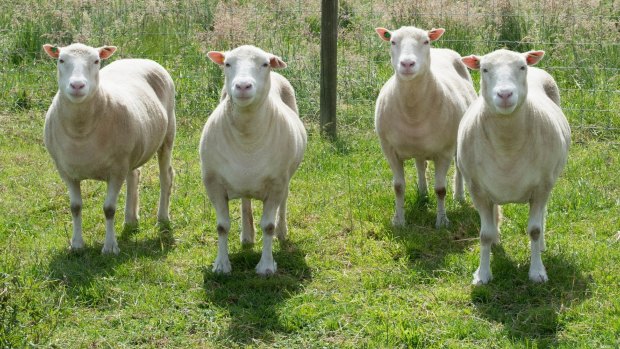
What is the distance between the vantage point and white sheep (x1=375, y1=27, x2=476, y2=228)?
22.0 feet

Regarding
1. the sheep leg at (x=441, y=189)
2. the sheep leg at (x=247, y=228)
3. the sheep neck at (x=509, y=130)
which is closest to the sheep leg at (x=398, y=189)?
the sheep leg at (x=441, y=189)

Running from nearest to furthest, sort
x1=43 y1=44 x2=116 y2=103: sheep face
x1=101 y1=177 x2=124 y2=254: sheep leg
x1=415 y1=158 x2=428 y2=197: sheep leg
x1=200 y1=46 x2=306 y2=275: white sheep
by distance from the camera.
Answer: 1. x1=200 y1=46 x2=306 y2=275: white sheep
2. x1=43 y1=44 x2=116 y2=103: sheep face
3. x1=101 y1=177 x2=124 y2=254: sheep leg
4. x1=415 y1=158 x2=428 y2=197: sheep leg

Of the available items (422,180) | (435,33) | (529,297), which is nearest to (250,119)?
(435,33)

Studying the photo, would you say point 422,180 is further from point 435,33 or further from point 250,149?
point 250,149

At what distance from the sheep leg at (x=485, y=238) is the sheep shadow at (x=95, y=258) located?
7.27 feet

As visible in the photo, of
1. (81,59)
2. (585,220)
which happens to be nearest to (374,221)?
(585,220)

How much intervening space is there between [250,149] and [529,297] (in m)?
2.01

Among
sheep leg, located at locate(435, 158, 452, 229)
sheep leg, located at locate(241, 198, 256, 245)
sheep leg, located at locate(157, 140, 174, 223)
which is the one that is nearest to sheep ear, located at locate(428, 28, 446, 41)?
sheep leg, located at locate(435, 158, 452, 229)

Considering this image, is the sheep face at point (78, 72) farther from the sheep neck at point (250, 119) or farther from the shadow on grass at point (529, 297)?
the shadow on grass at point (529, 297)

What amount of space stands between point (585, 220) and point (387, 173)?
6.31ft

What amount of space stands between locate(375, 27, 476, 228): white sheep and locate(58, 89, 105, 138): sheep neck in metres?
2.18

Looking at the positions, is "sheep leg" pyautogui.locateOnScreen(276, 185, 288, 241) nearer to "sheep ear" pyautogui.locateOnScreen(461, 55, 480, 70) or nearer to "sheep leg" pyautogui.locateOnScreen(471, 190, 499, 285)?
"sheep leg" pyautogui.locateOnScreen(471, 190, 499, 285)

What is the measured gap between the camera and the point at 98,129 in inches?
250

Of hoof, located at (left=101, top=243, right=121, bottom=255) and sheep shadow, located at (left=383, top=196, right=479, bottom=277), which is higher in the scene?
hoof, located at (left=101, top=243, right=121, bottom=255)
